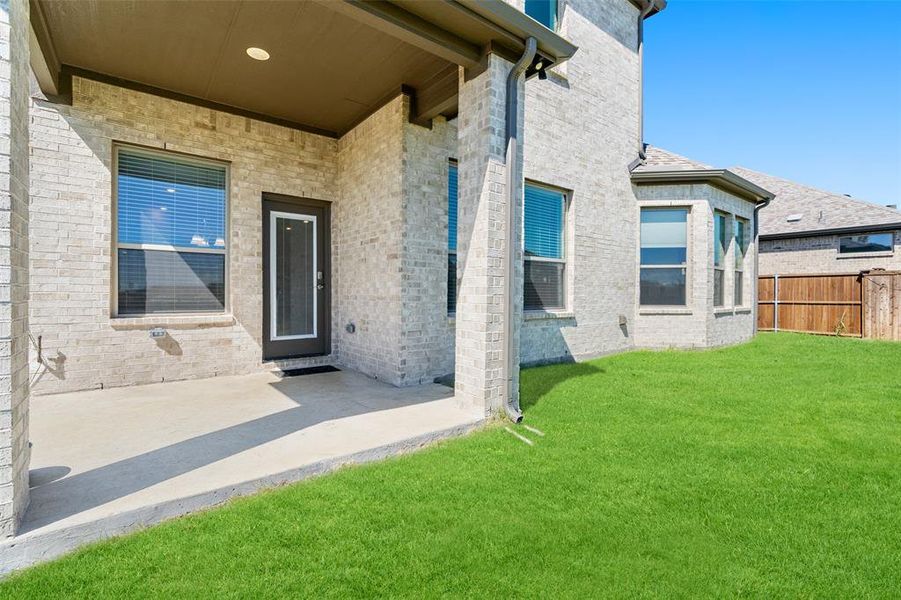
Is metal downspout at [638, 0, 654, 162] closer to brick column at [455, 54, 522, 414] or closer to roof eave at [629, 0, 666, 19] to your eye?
roof eave at [629, 0, 666, 19]

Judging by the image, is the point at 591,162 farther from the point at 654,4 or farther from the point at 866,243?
the point at 866,243

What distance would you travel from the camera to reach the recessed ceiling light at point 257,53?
13.5ft

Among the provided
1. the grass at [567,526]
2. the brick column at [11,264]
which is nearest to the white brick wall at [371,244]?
the grass at [567,526]

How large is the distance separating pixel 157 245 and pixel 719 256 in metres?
10.2

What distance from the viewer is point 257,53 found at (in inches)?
165

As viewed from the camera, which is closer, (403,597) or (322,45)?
(403,597)

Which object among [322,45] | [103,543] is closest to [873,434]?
[103,543]

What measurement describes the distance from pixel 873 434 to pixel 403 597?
4.44m

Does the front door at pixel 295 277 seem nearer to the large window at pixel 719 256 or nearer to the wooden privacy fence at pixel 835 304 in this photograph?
the large window at pixel 719 256

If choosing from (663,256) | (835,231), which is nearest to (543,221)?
(663,256)

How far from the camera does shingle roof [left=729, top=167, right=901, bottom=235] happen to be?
508 inches

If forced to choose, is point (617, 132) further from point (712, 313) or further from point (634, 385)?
point (634, 385)

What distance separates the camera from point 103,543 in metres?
2.09

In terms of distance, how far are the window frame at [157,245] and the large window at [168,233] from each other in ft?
0.04
